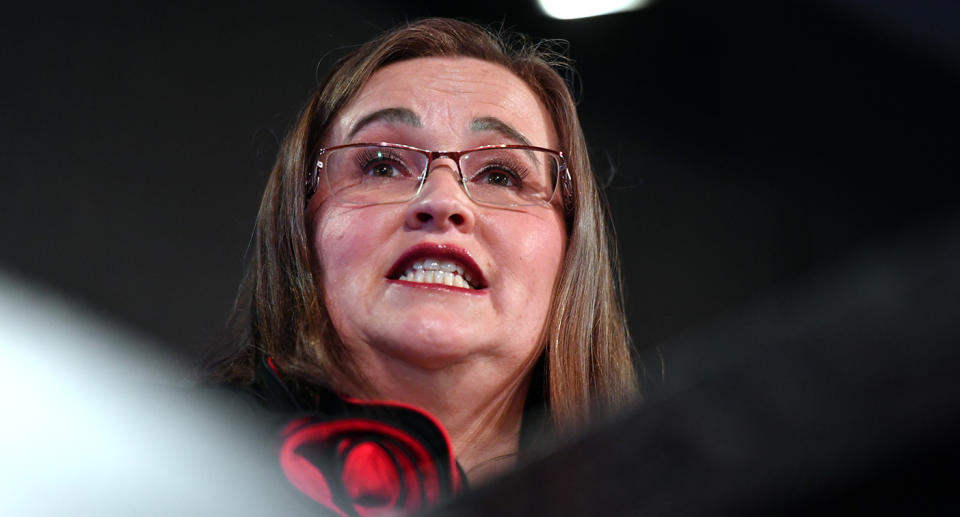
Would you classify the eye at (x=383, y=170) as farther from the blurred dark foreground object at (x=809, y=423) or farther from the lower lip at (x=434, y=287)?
Result: the blurred dark foreground object at (x=809, y=423)

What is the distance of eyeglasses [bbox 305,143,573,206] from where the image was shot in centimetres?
55

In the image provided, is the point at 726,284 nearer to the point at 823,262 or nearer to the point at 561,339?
the point at 823,262

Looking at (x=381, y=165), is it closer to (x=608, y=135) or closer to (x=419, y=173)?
(x=419, y=173)

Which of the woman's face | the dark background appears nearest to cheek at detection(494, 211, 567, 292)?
the woman's face

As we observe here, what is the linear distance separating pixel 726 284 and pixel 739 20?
23 cm

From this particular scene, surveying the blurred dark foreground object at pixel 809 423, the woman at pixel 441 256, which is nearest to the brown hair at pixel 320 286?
the woman at pixel 441 256

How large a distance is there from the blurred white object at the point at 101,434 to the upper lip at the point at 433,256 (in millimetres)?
133

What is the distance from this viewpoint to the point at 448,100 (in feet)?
1.90

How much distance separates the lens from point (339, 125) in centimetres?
62

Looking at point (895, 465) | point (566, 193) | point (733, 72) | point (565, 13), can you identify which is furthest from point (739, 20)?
point (895, 465)

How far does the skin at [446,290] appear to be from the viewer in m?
0.50

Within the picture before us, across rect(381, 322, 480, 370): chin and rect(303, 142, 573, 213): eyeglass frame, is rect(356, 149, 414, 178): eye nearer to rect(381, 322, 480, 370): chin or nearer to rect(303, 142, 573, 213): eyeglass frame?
rect(303, 142, 573, 213): eyeglass frame

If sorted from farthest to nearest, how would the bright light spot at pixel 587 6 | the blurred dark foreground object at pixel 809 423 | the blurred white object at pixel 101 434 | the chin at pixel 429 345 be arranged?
the bright light spot at pixel 587 6 < the chin at pixel 429 345 < the blurred white object at pixel 101 434 < the blurred dark foreground object at pixel 809 423

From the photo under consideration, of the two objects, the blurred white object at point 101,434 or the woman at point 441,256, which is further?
the woman at point 441,256
